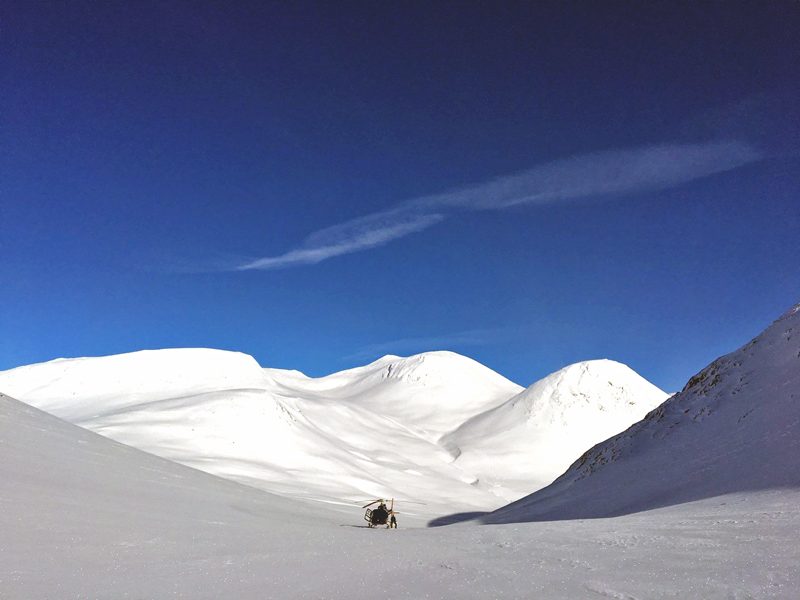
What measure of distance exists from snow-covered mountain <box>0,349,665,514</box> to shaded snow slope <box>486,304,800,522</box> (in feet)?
62.3

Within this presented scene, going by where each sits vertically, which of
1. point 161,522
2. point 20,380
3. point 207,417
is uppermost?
point 20,380

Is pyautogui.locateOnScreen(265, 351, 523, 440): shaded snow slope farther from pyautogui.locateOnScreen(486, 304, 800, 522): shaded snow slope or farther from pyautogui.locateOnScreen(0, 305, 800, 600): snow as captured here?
pyautogui.locateOnScreen(0, 305, 800, 600): snow

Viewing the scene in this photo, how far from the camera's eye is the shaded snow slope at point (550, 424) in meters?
80.2

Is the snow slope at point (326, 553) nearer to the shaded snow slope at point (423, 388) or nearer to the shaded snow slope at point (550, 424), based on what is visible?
the shaded snow slope at point (550, 424)

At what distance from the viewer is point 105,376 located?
75.9 metres

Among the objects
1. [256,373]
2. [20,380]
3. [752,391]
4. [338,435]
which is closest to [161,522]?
[752,391]

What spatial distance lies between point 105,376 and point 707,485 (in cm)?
7953

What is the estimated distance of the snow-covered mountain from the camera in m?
46.2

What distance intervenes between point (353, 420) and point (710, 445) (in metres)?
69.0

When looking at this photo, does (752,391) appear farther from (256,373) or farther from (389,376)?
(389,376)

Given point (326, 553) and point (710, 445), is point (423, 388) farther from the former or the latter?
point (326, 553)

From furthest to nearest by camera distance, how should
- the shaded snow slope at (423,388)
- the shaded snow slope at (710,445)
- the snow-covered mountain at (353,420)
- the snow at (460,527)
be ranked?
the shaded snow slope at (423,388)
the snow-covered mountain at (353,420)
the shaded snow slope at (710,445)
the snow at (460,527)

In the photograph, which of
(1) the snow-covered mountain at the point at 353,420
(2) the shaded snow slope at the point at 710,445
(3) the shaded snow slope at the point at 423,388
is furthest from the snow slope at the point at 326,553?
(3) the shaded snow slope at the point at 423,388

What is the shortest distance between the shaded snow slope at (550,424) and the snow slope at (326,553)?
193 feet
